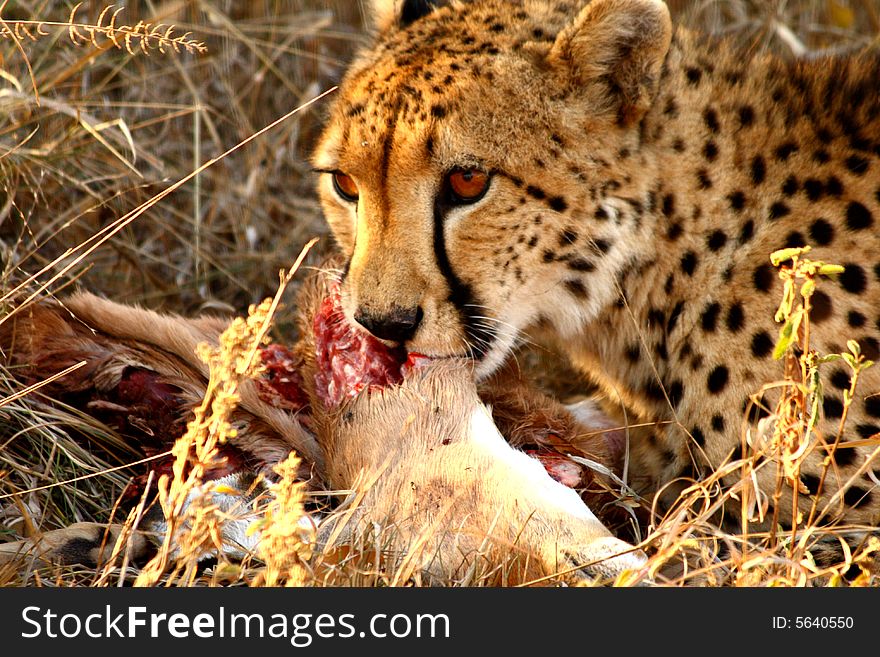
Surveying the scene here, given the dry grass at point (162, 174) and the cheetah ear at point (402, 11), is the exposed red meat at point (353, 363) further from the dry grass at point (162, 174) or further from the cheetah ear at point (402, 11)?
the cheetah ear at point (402, 11)

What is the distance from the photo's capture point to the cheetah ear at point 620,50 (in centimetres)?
262

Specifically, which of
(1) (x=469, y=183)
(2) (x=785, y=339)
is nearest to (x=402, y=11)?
(1) (x=469, y=183)

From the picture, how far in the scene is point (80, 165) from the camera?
4004mm

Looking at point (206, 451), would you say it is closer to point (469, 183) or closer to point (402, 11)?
point (469, 183)

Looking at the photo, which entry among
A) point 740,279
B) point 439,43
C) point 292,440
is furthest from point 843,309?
point 292,440

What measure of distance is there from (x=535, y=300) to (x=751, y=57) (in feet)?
2.78

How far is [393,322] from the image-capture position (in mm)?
2637

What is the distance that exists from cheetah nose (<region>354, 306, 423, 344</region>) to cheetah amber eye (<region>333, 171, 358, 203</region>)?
1.19 feet

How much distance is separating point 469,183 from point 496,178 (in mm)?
62

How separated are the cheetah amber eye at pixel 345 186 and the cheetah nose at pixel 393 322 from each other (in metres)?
0.36

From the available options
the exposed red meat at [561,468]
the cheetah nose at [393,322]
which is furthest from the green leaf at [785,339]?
the cheetah nose at [393,322]

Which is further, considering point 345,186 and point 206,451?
point 345,186
